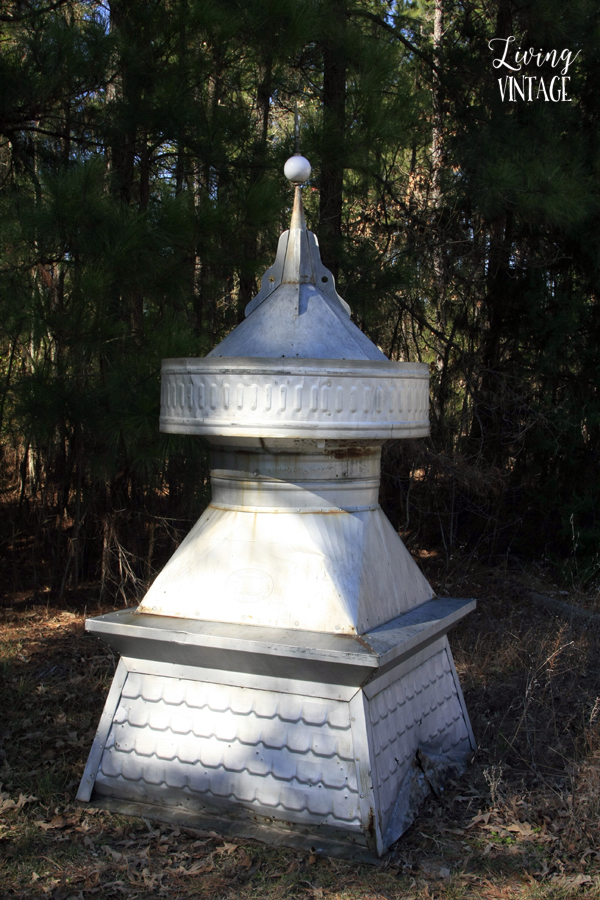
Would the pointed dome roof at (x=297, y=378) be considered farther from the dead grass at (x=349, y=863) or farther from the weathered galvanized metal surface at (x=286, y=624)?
the dead grass at (x=349, y=863)

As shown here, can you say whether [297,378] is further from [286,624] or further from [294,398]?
[286,624]

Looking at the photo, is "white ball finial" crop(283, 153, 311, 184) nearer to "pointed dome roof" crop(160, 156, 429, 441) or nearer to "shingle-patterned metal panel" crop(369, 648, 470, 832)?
"pointed dome roof" crop(160, 156, 429, 441)

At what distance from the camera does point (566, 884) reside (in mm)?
2234

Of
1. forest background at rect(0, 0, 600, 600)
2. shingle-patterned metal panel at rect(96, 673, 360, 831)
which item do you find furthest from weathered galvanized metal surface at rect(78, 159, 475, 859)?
forest background at rect(0, 0, 600, 600)

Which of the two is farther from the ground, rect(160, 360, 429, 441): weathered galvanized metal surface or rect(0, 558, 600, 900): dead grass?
rect(160, 360, 429, 441): weathered galvanized metal surface

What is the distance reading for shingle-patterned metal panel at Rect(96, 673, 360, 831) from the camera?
94.3 inches

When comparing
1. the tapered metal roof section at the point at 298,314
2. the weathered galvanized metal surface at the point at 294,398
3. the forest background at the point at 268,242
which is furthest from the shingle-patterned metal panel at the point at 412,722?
the forest background at the point at 268,242

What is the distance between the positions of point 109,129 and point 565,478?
4.53m

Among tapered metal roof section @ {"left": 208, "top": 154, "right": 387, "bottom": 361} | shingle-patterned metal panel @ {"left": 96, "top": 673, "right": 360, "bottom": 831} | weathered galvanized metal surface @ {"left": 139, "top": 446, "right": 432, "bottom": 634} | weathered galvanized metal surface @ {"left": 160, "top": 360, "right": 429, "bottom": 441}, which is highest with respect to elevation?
tapered metal roof section @ {"left": 208, "top": 154, "right": 387, "bottom": 361}

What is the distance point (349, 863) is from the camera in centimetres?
233

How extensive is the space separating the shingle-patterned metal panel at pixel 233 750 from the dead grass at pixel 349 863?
119mm

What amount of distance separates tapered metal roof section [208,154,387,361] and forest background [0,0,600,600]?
0.94 meters

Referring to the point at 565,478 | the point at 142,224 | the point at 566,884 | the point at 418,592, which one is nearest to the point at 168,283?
the point at 142,224

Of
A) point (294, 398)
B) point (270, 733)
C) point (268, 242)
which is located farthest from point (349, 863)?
point (268, 242)
